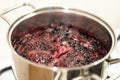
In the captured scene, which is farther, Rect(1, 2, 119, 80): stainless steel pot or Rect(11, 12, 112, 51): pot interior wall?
Rect(11, 12, 112, 51): pot interior wall

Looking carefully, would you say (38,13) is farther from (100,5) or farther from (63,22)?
(100,5)

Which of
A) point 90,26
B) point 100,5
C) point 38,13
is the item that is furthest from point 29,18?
point 100,5

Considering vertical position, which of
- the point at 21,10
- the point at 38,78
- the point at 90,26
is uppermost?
the point at 21,10

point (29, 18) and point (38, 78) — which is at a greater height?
point (29, 18)

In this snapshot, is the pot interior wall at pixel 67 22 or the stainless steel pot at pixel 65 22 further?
the pot interior wall at pixel 67 22
